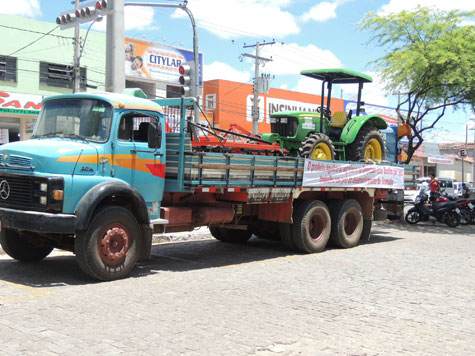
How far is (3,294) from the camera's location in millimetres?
6984

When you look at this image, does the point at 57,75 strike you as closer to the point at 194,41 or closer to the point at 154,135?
the point at 194,41

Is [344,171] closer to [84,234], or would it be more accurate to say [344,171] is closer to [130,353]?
[84,234]

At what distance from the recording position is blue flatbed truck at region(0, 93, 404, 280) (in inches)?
297

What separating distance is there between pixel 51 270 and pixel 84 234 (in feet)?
4.86

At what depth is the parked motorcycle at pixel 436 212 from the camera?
18.7 metres

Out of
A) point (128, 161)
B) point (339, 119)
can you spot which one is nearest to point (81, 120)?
point (128, 161)

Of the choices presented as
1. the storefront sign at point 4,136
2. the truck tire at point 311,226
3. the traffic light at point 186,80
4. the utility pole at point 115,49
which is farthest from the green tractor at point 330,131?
the storefront sign at point 4,136

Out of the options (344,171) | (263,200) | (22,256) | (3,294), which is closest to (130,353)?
(3,294)

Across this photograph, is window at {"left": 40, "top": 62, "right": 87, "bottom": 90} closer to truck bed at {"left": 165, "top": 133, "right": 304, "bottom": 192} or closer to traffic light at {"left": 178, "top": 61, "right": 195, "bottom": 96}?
traffic light at {"left": 178, "top": 61, "right": 195, "bottom": 96}

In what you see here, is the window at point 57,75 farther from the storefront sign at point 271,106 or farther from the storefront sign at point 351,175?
the storefront sign at point 351,175

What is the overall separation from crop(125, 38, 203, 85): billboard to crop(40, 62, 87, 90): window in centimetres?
378

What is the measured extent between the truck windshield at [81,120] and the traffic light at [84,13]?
20.0 feet

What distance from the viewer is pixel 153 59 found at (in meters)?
32.5

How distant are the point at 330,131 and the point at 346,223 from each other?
2418 mm
